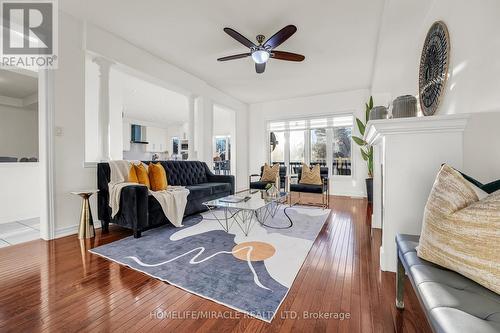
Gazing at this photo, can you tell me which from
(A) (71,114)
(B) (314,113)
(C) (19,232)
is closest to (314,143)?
(B) (314,113)

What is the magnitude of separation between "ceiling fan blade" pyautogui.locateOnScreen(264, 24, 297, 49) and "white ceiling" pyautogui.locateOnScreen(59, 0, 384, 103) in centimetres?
30

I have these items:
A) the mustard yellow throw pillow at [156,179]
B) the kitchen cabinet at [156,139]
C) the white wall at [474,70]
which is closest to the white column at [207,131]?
the mustard yellow throw pillow at [156,179]

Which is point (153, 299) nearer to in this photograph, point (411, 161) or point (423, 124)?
point (411, 161)

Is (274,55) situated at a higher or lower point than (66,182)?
higher

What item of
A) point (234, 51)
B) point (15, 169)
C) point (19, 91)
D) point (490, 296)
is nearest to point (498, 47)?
point (490, 296)

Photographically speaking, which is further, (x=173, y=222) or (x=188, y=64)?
(x=188, y=64)

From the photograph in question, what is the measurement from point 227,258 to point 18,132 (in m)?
6.71

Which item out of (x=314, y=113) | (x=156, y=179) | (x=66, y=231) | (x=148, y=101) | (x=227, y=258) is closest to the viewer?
(x=227, y=258)

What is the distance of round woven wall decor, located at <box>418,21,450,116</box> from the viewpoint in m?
1.87

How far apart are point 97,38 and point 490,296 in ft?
14.2

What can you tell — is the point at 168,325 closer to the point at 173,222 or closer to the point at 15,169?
the point at 173,222

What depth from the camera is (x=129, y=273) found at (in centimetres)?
185

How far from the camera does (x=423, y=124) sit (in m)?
1.65

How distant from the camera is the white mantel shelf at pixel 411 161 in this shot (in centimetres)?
161
